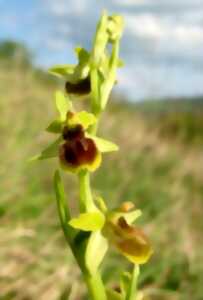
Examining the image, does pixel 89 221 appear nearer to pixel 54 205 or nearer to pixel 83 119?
pixel 83 119

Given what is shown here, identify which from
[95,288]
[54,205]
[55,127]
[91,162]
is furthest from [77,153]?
[54,205]

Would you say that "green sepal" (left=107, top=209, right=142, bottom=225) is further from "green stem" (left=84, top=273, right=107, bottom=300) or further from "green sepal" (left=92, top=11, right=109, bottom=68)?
"green sepal" (left=92, top=11, right=109, bottom=68)

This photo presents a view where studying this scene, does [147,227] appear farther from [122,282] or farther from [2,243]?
[122,282]

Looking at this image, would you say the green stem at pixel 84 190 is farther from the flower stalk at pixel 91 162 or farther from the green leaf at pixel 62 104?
the green leaf at pixel 62 104

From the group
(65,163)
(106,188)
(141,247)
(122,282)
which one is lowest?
(106,188)

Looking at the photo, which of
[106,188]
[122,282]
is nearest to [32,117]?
[106,188]

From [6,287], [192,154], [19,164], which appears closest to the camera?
[6,287]

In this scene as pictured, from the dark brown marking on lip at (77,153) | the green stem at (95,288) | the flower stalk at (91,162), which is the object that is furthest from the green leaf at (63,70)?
the green stem at (95,288)
